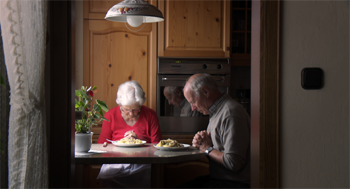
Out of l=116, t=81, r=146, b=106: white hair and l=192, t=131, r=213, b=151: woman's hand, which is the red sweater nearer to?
l=116, t=81, r=146, b=106: white hair

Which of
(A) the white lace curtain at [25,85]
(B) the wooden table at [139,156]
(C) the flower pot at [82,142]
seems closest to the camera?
(A) the white lace curtain at [25,85]

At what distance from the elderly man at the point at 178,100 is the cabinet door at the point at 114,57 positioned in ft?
0.51

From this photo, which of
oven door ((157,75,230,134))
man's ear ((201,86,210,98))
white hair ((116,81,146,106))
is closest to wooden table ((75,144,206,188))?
man's ear ((201,86,210,98))

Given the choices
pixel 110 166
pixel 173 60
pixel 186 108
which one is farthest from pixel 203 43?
pixel 110 166

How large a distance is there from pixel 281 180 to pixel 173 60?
7.34ft

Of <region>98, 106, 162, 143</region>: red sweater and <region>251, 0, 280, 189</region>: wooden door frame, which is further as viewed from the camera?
<region>98, 106, 162, 143</region>: red sweater

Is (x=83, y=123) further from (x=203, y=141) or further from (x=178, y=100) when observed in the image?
(x=178, y=100)

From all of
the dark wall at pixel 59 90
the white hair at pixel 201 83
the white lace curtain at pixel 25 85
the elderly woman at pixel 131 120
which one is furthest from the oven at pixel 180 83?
the white lace curtain at pixel 25 85

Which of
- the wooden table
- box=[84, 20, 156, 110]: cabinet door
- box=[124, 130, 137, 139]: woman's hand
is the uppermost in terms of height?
box=[84, 20, 156, 110]: cabinet door

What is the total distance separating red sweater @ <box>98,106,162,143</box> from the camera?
103 inches

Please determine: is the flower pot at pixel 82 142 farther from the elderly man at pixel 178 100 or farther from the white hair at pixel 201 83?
the elderly man at pixel 178 100

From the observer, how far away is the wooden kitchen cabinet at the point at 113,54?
3.01 m
